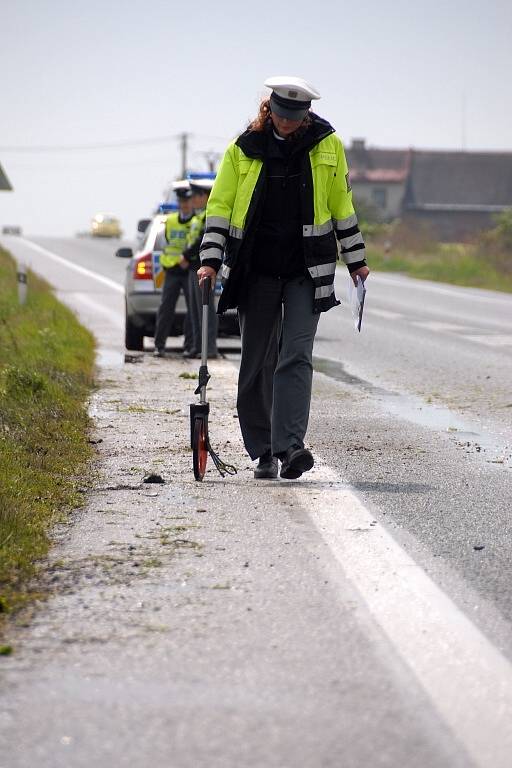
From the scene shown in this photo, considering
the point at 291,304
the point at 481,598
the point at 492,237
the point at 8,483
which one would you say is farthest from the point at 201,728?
the point at 492,237

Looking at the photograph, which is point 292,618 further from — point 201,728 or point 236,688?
point 201,728

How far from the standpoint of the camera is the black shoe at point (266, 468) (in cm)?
756

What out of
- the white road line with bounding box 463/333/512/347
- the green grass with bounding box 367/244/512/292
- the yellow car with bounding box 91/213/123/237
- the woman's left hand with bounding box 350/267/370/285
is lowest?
the yellow car with bounding box 91/213/123/237

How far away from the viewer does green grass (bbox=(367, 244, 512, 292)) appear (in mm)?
38219

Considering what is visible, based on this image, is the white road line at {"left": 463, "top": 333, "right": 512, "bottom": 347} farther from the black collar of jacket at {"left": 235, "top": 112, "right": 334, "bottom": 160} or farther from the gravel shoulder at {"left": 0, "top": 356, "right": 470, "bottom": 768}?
the gravel shoulder at {"left": 0, "top": 356, "right": 470, "bottom": 768}

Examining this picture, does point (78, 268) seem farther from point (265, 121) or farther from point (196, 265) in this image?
point (265, 121)

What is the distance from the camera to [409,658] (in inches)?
167

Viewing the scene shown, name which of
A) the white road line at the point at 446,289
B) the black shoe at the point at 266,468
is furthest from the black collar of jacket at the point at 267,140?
the white road line at the point at 446,289

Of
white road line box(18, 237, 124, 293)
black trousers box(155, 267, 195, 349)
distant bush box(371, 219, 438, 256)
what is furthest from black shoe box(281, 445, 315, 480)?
distant bush box(371, 219, 438, 256)

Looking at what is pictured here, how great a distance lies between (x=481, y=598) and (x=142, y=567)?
3.93 feet

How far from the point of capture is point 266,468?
7.58 meters

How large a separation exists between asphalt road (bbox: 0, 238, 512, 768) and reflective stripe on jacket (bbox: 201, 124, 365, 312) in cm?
101

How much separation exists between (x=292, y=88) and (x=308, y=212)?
588mm

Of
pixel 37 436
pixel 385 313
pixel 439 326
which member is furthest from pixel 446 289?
pixel 37 436
